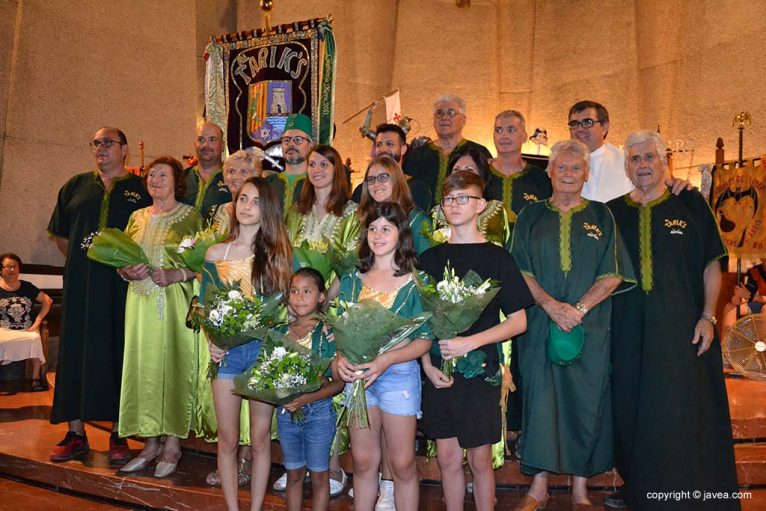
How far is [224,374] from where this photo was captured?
3596mm

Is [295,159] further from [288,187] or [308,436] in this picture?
[308,436]

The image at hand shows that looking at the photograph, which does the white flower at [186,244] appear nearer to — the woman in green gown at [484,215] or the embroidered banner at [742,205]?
the woman in green gown at [484,215]

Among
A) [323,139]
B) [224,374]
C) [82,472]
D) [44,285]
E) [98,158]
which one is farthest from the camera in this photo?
[44,285]

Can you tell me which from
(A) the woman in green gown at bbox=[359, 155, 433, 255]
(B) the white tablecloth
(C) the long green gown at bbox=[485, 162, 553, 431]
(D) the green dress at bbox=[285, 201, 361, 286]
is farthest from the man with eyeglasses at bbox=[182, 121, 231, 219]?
(B) the white tablecloth

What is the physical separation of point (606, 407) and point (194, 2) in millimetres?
8278

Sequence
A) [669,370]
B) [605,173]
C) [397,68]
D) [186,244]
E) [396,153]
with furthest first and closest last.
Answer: [397,68]
[605,173]
[396,153]
[186,244]
[669,370]

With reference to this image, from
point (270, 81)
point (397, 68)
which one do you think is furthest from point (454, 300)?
point (397, 68)

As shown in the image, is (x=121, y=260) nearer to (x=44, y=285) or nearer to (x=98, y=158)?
(x=98, y=158)

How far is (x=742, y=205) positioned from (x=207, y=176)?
20.9 ft

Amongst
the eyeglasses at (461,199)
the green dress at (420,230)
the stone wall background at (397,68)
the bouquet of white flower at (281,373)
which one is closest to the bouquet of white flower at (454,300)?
the eyeglasses at (461,199)

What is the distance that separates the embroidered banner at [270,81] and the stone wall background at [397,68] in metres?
3.00

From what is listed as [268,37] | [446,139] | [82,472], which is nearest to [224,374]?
[82,472]

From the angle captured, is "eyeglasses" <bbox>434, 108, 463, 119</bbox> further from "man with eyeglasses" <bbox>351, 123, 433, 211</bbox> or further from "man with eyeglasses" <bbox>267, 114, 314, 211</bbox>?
"man with eyeglasses" <bbox>267, 114, 314, 211</bbox>

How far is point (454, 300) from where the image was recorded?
2.94 meters
